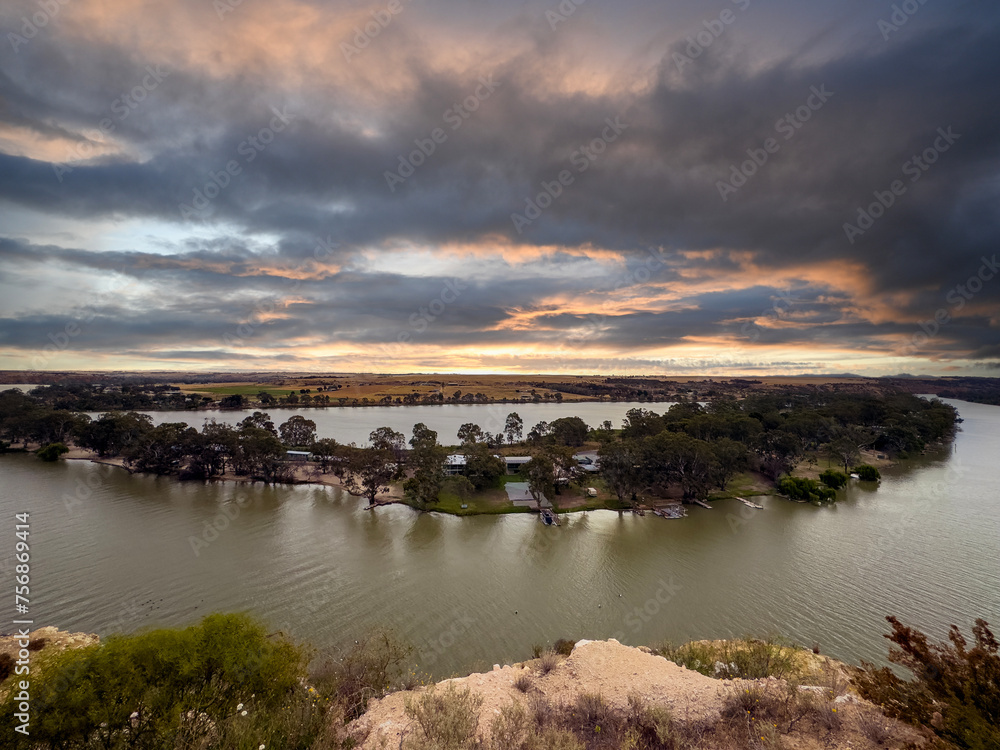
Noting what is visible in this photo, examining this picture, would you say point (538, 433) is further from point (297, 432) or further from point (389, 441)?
point (297, 432)

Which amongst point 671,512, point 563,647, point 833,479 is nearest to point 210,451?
point 563,647

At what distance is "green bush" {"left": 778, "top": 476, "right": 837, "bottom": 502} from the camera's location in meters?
38.0

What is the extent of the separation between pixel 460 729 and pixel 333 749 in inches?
112

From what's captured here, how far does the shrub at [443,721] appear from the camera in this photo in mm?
8641

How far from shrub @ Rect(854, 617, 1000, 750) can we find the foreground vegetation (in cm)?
2

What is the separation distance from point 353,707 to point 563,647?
8.40 m

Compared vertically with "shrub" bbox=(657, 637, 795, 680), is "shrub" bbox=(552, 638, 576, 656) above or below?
below

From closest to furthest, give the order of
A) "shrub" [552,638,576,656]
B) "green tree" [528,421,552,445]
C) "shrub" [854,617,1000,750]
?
"shrub" [854,617,1000,750]
"shrub" [552,638,576,656]
"green tree" [528,421,552,445]

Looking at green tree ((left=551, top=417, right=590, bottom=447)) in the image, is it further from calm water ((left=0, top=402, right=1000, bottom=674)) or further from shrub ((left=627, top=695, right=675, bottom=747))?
shrub ((left=627, top=695, right=675, bottom=747))

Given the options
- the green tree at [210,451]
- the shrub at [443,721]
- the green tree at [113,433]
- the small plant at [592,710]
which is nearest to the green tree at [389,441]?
the green tree at [210,451]

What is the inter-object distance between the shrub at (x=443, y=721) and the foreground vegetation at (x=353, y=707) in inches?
1.3

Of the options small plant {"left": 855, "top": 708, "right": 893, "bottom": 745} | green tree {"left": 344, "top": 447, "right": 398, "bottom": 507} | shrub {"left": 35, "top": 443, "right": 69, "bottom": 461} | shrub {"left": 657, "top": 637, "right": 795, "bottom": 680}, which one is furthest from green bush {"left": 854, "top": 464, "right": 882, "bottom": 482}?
shrub {"left": 35, "top": 443, "right": 69, "bottom": 461}

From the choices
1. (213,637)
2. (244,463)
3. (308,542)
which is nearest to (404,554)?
(308,542)

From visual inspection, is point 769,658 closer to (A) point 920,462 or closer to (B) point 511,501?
(B) point 511,501
